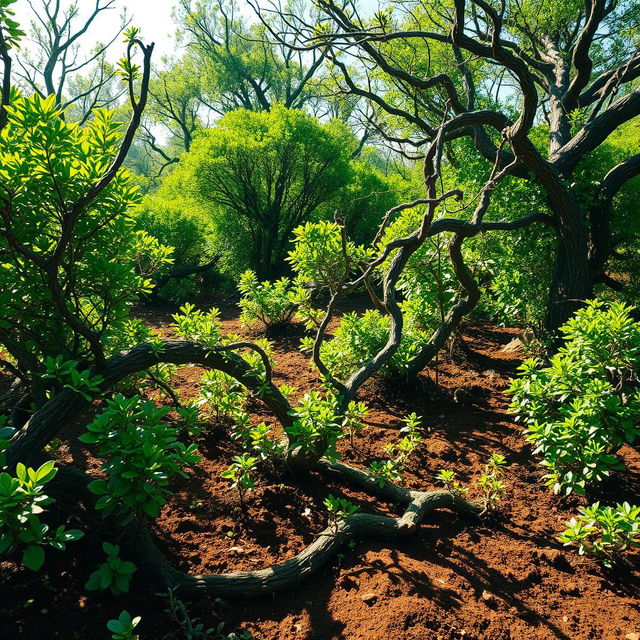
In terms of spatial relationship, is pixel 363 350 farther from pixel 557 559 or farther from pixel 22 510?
pixel 22 510

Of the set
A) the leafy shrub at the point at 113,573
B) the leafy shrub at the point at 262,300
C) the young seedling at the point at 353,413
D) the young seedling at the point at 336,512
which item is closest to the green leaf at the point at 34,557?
the leafy shrub at the point at 113,573

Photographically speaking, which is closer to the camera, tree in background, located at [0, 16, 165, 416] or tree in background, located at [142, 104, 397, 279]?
tree in background, located at [0, 16, 165, 416]

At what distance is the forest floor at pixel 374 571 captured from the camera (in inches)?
82.5

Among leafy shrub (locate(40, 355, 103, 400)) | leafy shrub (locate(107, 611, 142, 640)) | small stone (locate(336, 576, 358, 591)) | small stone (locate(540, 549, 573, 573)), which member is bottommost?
leafy shrub (locate(107, 611, 142, 640))

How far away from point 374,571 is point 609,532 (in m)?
1.24

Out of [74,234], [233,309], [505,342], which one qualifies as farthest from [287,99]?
[74,234]

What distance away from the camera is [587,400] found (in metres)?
2.83

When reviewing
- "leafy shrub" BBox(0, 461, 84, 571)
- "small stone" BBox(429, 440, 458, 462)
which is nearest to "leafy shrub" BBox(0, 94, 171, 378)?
"leafy shrub" BBox(0, 461, 84, 571)

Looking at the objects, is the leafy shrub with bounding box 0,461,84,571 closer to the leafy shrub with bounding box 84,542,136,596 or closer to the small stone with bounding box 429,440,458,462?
the leafy shrub with bounding box 84,542,136,596

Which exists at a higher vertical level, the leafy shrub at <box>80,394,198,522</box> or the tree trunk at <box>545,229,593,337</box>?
the tree trunk at <box>545,229,593,337</box>

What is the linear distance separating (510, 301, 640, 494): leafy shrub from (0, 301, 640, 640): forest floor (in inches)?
18.6

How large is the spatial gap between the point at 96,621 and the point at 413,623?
1.44 meters

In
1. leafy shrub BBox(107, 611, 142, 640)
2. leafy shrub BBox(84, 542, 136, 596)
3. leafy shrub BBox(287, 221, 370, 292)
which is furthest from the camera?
leafy shrub BBox(287, 221, 370, 292)

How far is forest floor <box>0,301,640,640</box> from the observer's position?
6.88 feet
